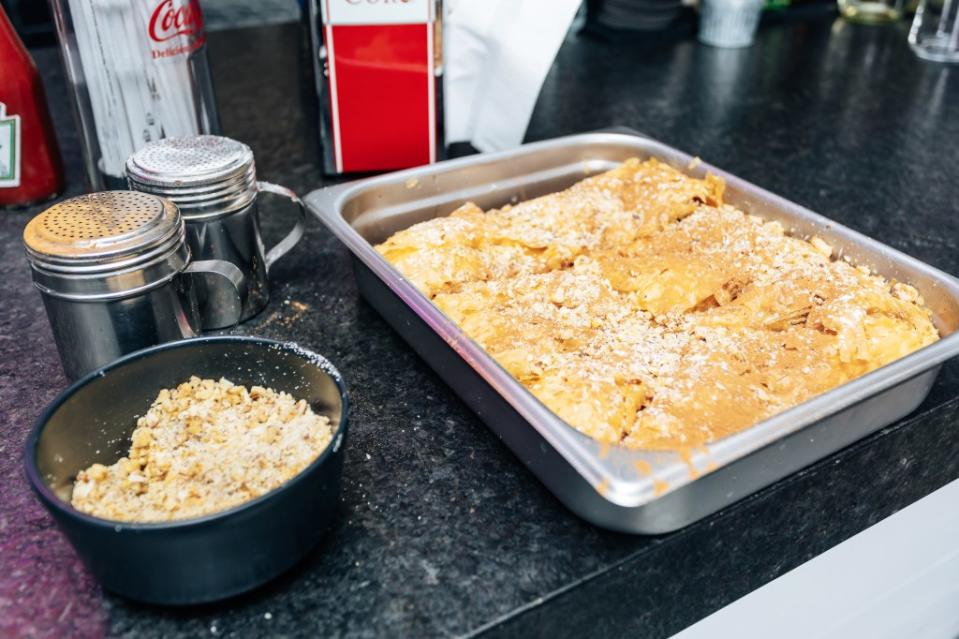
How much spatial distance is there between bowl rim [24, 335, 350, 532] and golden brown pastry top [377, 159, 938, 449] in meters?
0.17

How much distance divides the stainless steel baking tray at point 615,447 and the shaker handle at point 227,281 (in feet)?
0.39

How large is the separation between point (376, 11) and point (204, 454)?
2.19 feet

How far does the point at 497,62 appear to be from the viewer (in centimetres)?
119

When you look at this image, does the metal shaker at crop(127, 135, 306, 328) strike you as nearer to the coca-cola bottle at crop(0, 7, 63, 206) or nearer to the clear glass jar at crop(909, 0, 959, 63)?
the coca-cola bottle at crop(0, 7, 63, 206)

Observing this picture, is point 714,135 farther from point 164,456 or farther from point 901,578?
point 164,456

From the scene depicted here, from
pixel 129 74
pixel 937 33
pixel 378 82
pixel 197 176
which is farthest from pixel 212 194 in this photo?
pixel 937 33

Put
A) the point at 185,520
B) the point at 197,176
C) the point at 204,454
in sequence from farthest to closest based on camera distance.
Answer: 1. the point at 197,176
2. the point at 204,454
3. the point at 185,520

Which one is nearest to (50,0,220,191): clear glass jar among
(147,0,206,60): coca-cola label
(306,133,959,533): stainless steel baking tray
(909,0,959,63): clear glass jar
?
(147,0,206,60): coca-cola label

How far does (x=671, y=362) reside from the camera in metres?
0.72

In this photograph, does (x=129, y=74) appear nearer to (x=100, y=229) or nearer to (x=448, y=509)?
(x=100, y=229)

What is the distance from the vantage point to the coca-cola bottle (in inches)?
40.2

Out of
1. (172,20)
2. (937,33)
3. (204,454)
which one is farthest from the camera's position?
(937,33)

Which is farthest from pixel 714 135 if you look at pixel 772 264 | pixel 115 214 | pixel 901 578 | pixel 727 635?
pixel 115 214

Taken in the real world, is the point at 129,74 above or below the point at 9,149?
above
